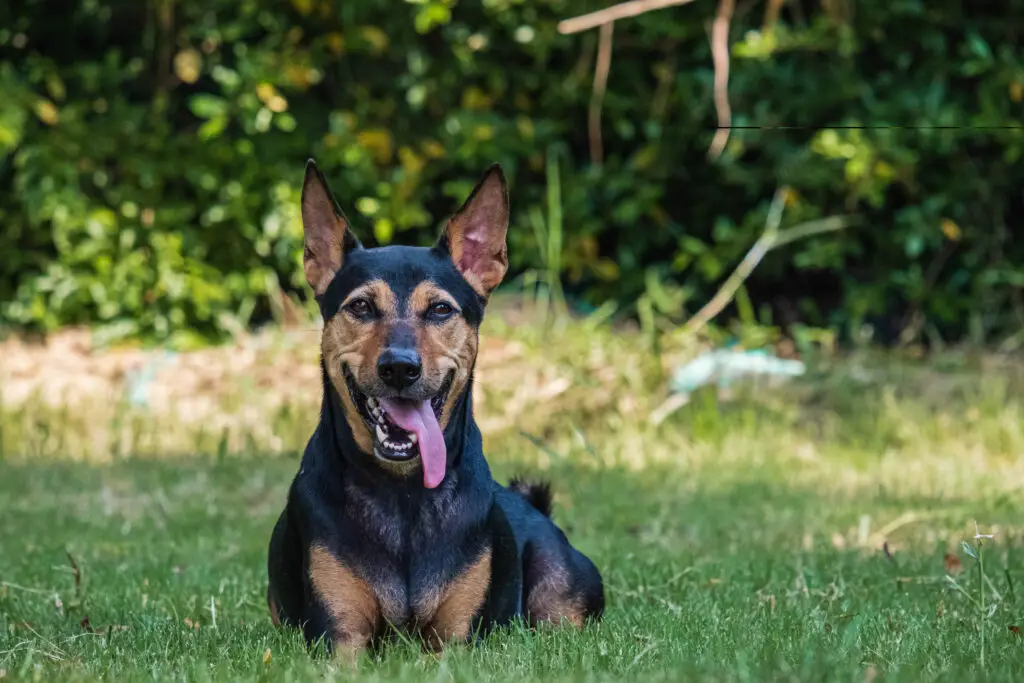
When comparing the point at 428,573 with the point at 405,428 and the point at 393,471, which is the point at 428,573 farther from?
the point at 405,428

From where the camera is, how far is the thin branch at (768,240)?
9.55 meters

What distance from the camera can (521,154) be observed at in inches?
401

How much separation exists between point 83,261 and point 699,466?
468 cm

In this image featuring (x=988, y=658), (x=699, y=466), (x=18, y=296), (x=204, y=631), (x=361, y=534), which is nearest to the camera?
(x=988, y=658)

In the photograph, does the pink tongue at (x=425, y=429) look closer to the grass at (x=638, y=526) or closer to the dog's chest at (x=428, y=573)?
the dog's chest at (x=428, y=573)

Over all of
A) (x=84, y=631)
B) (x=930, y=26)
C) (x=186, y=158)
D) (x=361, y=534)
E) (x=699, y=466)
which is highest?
(x=930, y=26)

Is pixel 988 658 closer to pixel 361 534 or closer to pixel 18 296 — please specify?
pixel 361 534

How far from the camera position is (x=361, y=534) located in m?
4.08

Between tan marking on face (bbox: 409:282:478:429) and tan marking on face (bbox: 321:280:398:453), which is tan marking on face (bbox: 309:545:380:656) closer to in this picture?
tan marking on face (bbox: 321:280:398:453)

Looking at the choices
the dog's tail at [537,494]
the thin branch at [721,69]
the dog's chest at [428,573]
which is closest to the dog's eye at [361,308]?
the dog's chest at [428,573]

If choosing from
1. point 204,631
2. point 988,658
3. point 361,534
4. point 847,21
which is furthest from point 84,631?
point 847,21

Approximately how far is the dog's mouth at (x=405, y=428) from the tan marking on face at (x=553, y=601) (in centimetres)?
63

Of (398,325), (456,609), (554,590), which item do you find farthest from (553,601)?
(398,325)

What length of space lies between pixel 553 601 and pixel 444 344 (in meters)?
0.91
